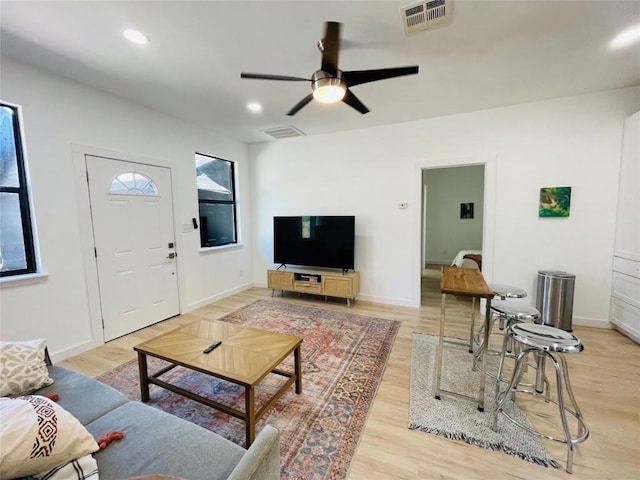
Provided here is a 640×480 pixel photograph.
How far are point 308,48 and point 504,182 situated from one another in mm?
2971

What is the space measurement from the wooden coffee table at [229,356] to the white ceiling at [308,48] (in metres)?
2.33

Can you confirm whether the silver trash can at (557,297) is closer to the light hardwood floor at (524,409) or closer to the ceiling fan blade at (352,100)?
the light hardwood floor at (524,409)

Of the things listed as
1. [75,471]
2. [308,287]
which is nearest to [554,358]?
[75,471]

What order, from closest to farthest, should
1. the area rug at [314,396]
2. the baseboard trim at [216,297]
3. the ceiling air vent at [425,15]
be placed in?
the area rug at [314,396] < the ceiling air vent at [425,15] < the baseboard trim at [216,297]

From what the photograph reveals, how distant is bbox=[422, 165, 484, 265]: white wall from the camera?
275 inches

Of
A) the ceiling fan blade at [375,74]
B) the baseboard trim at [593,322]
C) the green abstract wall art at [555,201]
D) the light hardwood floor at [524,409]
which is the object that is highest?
the ceiling fan blade at [375,74]

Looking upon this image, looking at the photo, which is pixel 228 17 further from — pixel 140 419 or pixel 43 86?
pixel 140 419

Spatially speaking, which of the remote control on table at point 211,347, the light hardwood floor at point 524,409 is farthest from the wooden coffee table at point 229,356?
the light hardwood floor at point 524,409

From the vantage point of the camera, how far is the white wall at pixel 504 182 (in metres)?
3.20

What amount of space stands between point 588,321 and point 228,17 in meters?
4.91

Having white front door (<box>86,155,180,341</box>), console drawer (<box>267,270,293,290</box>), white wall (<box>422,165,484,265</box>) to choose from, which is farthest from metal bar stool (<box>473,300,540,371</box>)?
white wall (<box>422,165,484,265</box>)

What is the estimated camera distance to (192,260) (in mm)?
4102

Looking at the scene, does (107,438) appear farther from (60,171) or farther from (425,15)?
(425,15)

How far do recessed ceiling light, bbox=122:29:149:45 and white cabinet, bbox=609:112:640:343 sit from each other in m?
4.76
